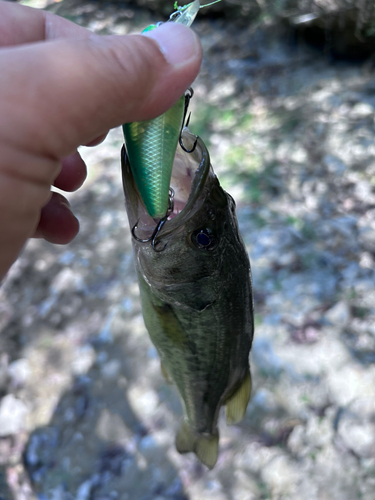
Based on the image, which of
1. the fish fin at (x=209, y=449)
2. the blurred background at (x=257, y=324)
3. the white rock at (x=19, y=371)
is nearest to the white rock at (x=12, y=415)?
the blurred background at (x=257, y=324)

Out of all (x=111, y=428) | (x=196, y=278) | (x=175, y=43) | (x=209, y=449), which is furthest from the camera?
(x=111, y=428)

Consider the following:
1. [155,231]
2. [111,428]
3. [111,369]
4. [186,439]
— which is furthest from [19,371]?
[155,231]

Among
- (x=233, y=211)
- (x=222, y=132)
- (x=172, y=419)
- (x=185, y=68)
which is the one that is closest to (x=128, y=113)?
(x=185, y=68)

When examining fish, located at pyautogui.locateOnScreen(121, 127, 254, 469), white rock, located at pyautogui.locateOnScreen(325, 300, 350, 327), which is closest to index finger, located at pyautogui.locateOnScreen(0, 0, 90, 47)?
fish, located at pyautogui.locateOnScreen(121, 127, 254, 469)

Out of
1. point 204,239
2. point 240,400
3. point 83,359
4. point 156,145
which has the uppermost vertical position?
point 156,145

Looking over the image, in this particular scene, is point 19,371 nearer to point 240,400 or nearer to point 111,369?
point 111,369
